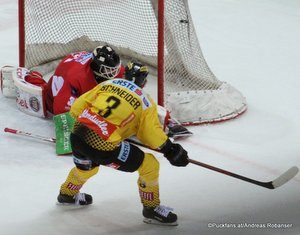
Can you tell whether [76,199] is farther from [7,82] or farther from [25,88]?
[7,82]

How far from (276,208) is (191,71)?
48.0 inches

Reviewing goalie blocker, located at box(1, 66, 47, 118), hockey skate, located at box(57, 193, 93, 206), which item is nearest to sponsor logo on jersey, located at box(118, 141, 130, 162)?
hockey skate, located at box(57, 193, 93, 206)

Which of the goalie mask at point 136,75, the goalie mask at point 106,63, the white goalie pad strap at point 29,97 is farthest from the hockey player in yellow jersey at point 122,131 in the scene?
the white goalie pad strap at point 29,97

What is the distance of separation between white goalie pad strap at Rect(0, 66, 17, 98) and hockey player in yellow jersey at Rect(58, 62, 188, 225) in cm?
152

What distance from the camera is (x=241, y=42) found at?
18.9ft

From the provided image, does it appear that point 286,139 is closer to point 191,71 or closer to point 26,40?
point 191,71

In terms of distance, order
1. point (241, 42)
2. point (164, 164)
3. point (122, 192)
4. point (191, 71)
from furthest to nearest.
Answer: point (241, 42) → point (191, 71) → point (164, 164) → point (122, 192)

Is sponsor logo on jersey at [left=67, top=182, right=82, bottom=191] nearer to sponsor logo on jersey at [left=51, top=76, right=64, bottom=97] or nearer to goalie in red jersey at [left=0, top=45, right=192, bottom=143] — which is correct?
goalie in red jersey at [left=0, top=45, right=192, bottom=143]

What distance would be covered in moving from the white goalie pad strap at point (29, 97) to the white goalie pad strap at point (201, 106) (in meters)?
0.72

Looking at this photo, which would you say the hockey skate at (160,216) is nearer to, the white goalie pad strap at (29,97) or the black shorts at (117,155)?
the black shorts at (117,155)

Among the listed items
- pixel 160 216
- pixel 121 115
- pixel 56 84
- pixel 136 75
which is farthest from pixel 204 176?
pixel 56 84

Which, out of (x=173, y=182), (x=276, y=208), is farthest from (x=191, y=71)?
(x=276, y=208)

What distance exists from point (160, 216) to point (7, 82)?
175 cm

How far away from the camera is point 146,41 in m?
4.35
